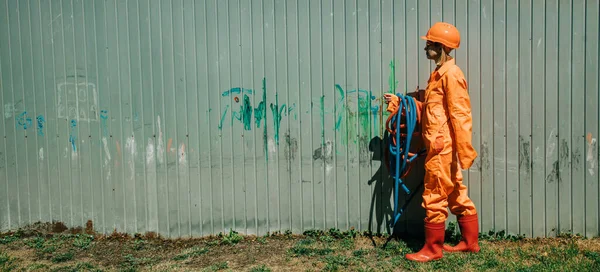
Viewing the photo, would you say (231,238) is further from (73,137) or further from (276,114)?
(73,137)

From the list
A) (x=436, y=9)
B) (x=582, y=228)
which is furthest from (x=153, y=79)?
(x=582, y=228)

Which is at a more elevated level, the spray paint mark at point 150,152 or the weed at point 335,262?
the spray paint mark at point 150,152

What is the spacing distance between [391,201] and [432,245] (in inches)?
29.7

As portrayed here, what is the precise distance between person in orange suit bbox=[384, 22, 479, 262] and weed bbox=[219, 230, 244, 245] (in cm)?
165

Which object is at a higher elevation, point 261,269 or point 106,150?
point 106,150

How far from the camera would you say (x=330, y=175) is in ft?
16.6

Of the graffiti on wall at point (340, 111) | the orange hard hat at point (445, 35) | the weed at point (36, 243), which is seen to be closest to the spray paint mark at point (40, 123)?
the weed at point (36, 243)

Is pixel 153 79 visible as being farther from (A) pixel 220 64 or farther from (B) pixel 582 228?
(B) pixel 582 228

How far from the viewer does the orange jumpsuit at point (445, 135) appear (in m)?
4.24

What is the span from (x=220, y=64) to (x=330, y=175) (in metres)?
1.52

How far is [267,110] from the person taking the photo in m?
5.04

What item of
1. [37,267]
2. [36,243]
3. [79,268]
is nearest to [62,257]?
[37,267]

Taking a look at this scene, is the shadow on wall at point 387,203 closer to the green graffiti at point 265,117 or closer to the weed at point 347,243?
the weed at point 347,243

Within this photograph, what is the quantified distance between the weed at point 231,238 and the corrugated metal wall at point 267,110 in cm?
9
